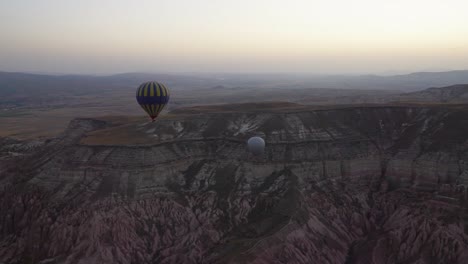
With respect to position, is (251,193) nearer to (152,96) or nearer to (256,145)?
(256,145)

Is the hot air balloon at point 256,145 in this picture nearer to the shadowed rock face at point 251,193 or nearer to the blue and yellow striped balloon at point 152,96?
the shadowed rock face at point 251,193

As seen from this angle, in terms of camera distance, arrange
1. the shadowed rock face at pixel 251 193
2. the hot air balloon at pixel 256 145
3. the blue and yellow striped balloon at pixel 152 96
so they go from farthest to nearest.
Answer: the blue and yellow striped balloon at pixel 152 96 → the hot air balloon at pixel 256 145 → the shadowed rock face at pixel 251 193

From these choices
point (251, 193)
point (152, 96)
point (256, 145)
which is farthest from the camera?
point (152, 96)

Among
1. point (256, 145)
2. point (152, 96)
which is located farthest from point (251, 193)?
point (152, 96)

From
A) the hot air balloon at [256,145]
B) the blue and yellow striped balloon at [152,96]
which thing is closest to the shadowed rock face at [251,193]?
the hot air balloon at [256,145]

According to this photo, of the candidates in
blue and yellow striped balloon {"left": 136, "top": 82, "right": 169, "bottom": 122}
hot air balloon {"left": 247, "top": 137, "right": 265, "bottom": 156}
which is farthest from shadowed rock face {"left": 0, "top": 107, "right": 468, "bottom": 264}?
blue and yellow striped balloon {"left": 136, "top": 82, "right": 169, "bottom": 122}

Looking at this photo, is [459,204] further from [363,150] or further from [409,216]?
[363,150]

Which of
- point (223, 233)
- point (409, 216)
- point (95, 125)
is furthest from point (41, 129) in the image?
point (409, 216)
